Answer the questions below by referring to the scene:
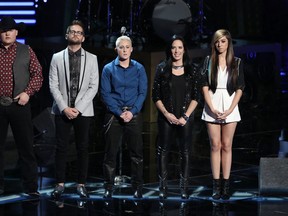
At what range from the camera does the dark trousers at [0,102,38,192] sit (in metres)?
7.02

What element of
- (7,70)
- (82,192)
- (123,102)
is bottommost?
(82,192)

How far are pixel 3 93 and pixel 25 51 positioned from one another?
0.46 m

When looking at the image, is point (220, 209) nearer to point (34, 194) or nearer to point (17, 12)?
point (34, 194)

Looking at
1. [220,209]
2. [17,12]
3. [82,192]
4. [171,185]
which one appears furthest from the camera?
[17,12]

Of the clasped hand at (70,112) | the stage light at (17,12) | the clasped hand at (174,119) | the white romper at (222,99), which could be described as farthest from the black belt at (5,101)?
the stage light at (17,12)

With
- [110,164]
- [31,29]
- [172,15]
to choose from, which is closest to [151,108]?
[172,15]

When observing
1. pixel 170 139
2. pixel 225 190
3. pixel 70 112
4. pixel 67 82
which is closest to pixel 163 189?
pixel 170 139

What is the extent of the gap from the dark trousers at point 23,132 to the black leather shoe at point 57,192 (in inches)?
7.3

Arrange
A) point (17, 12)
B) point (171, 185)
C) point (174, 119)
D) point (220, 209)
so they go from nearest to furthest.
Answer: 1. point (220, 209)
2. point (174, 119)
3. point (171, 185)
4. point (17, 12)

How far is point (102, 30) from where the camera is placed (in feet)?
44.5

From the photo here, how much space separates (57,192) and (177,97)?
1.50 meters

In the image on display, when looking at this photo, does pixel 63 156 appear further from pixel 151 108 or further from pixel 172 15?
pixel 172 15

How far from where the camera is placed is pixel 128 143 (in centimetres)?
714

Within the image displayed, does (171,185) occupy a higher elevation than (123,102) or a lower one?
lower
